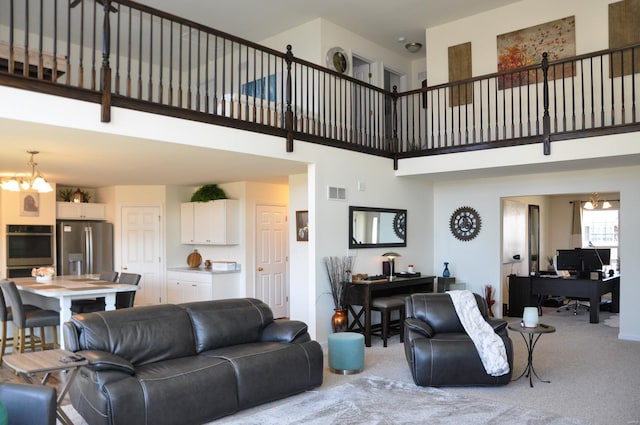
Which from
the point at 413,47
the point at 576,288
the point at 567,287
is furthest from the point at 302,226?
the point at 576,288

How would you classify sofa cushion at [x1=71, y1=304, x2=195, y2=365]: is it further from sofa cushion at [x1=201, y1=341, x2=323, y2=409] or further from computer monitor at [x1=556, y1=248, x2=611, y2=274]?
computer monitor at [x1=556, y1=248, x2=611, y2=274]

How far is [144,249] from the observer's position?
29.8 ft

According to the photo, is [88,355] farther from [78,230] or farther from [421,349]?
[78,230]

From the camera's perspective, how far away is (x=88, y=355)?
3564 millimetres

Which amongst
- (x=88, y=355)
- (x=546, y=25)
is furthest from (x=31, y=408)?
(x=546, y=25)

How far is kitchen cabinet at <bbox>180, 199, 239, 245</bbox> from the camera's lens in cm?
827

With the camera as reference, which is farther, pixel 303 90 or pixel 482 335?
pixel 303 90

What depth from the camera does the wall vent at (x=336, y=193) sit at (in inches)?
262

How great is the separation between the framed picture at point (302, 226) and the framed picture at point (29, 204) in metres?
4.16

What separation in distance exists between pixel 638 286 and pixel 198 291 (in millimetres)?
6475

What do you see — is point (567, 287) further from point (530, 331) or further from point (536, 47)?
point (530, 331)

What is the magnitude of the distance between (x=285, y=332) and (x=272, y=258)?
4.10m

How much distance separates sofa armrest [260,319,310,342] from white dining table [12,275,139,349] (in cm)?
198

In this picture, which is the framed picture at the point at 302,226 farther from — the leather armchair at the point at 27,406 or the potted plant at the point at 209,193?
the leather armchair at the point at 27,406
